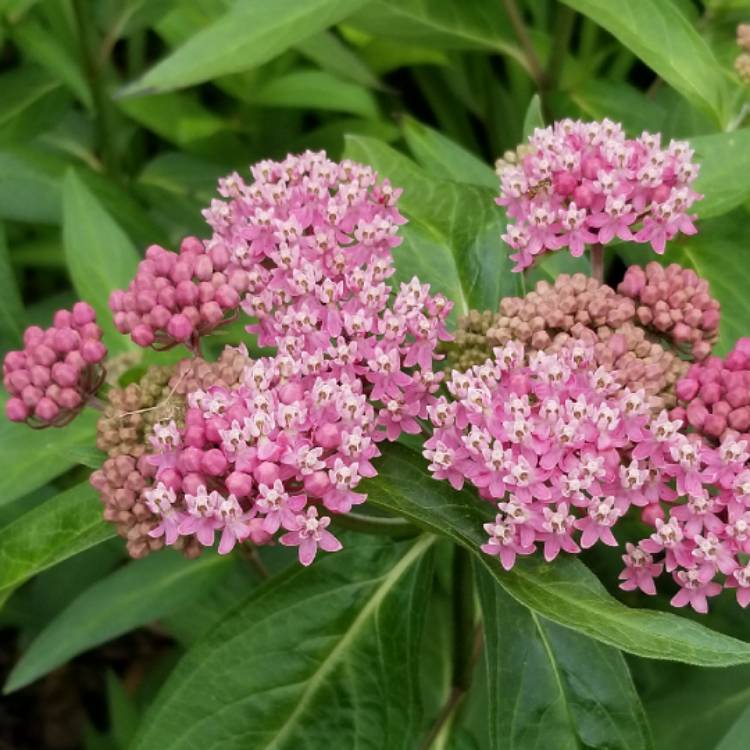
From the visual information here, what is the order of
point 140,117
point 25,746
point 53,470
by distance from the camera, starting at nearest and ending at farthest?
point 53,470
point 140,117
point 25,746

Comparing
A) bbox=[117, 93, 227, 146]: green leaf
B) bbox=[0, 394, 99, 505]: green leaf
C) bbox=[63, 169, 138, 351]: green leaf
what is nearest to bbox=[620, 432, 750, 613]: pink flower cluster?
bbox=[0, 394, 99, 505]: green leaf

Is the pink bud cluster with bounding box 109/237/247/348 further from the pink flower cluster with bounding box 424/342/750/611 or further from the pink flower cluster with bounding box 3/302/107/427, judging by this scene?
the pink flower cluster with bounding box 424/342/750/611

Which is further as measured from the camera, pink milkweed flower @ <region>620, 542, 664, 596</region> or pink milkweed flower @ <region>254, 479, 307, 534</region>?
pink milkweed flower @ <region>620, 542, 664, 596</region>

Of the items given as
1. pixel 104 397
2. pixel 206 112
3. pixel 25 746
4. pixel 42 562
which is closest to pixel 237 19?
pixel 104 397

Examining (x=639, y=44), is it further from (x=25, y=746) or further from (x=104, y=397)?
(x=25, y=746)

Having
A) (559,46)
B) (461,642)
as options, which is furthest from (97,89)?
(461,642)
